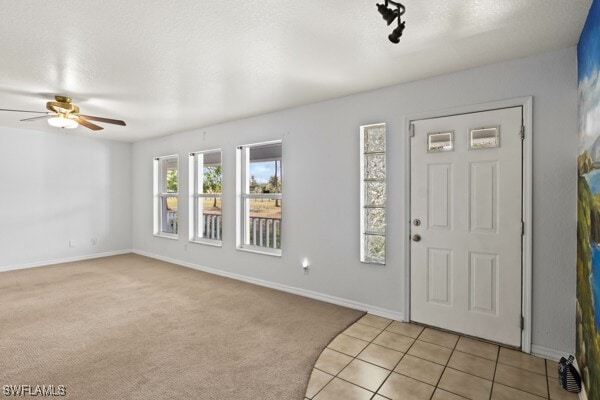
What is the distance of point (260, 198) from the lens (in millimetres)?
4602

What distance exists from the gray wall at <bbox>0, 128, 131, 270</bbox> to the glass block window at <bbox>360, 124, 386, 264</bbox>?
567cm

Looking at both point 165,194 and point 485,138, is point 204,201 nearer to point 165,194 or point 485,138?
point 165,194

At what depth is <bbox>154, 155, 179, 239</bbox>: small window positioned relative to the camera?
629cm

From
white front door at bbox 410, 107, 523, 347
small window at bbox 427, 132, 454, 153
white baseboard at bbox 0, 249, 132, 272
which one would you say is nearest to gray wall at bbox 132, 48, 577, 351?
white front door at bbox 410, 107, 523, 347

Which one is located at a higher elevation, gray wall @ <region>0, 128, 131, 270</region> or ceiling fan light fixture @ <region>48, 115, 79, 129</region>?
ceiling fan light fixture @ <region>48, 115, 79, 129</region>

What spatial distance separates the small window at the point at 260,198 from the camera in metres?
4.69

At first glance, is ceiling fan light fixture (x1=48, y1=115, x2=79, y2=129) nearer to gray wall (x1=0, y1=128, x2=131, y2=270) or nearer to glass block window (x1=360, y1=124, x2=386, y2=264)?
gray wall (x1=0, y1=128, x2=131, y2=270)

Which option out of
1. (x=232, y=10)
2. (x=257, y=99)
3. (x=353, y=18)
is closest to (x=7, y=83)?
(x=257, y=99)

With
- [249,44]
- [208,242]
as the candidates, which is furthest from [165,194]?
[249,44]

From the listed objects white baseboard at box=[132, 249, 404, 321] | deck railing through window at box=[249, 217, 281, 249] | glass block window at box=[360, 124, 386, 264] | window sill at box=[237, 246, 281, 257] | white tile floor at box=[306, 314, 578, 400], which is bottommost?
white tile floor at box=[306, 314, 578, 400]

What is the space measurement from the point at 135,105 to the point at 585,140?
4642 millimetres

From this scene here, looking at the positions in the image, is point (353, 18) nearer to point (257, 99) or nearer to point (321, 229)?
point (257, 99)

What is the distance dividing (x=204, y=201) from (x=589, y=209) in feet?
18.3

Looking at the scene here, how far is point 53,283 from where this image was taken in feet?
14.6
